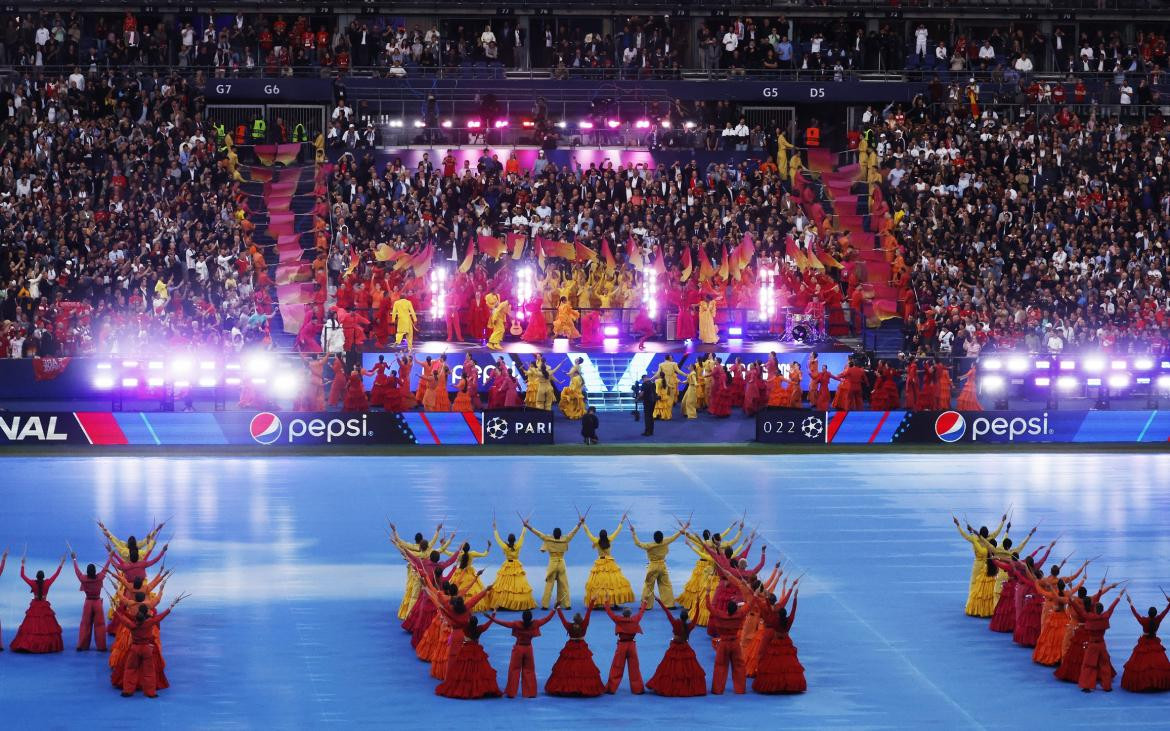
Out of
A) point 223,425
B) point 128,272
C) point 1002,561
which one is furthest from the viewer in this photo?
point 128,272

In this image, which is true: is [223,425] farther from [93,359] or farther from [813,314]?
[813,314]

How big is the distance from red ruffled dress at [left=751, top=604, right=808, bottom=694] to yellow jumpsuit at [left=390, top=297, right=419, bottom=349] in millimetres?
25560

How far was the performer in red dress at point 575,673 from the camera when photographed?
21844 mm

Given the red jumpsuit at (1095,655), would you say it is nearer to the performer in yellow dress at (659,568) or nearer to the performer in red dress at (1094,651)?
the performer in red dress at (1094,651)

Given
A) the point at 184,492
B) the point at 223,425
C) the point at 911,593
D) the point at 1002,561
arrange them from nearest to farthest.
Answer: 1. the point at 1002,561
2. the point at 911,593
3. the point at 184,492
4. the point at 223,425

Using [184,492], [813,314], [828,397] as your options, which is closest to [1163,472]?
[828,397]

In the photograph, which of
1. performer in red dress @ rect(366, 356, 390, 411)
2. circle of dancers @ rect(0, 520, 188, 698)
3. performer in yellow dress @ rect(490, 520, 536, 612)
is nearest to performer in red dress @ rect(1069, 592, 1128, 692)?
performer in yellow dress @ rect(490, 520, 536, 612)

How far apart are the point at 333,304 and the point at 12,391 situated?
28.2 ft

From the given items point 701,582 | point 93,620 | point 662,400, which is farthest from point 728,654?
point 662,400

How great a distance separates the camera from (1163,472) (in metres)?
39.3

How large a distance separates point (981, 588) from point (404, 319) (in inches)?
936

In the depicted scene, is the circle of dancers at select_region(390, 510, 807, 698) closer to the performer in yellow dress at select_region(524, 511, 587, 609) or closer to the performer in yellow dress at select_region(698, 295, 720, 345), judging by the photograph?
the performer in yellow dress at select_region(524, 511, 587, 609)

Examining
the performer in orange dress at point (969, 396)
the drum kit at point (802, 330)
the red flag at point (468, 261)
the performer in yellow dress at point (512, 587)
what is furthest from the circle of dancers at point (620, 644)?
the red flag at point (468, 261)

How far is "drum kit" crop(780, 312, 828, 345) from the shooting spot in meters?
47.8
